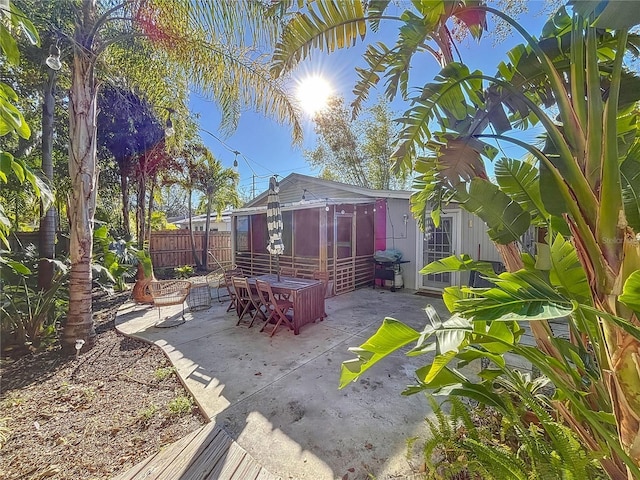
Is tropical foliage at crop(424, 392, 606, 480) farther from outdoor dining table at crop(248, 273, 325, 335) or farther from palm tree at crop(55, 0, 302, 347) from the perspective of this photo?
palm tree at crop(55, 0, 302, 347)

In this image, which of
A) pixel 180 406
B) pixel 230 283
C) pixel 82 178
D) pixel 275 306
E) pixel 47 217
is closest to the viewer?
pixel 180 406

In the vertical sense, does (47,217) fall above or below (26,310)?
above

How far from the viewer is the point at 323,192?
10000 millimetres

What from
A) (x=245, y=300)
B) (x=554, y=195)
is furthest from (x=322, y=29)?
(x=245, y=300)

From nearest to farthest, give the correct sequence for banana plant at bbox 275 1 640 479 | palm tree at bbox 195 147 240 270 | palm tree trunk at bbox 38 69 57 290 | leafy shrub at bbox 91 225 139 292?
banana plant at bbox 275 1 640 479, palm tree trunk at bbox 38 69 57 290, leafy shrub at bbox 91 225 139 292, palm tree at bbox 195 147 240 270

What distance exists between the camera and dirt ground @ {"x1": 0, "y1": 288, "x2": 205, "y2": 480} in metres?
2.28

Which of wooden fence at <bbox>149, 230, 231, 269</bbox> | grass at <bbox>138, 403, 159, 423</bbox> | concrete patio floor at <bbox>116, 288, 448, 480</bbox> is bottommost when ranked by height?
concrete patio floor at <bbox>116, 288, 448, 480</bbox>

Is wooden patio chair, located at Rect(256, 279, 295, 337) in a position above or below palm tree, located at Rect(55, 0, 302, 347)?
below

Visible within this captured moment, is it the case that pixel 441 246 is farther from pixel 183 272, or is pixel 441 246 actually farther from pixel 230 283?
pixel 183 272

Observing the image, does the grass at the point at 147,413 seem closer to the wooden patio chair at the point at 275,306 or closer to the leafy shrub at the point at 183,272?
the wooden patio chair at the point at 275,306

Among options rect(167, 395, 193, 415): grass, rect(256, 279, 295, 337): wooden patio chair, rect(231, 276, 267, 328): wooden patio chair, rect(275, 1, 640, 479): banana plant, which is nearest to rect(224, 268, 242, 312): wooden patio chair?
rect(231, 276, 267, 328): wooden patio chair

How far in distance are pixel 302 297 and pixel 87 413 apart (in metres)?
3.21

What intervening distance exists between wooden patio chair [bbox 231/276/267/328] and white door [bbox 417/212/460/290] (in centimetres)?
499

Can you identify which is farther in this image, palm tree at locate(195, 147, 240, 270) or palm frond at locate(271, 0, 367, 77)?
palm tree at locate(195, 147, 240, 270)
